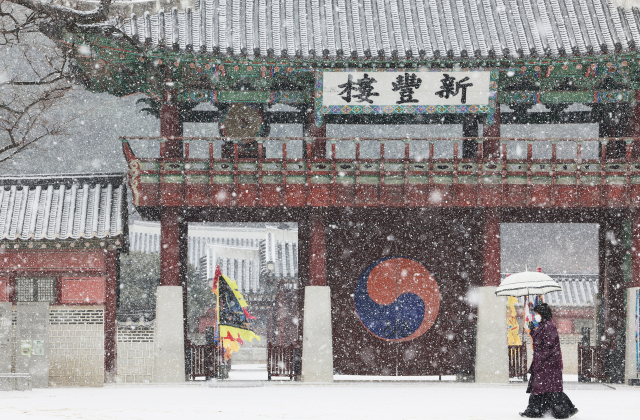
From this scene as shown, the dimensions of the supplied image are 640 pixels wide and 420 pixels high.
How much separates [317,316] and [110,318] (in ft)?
16.0

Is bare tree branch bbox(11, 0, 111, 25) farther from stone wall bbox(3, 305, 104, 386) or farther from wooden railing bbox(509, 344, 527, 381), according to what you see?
wooden railing bbox(509, 344, 527, 381)

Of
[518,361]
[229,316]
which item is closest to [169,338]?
[229,316]

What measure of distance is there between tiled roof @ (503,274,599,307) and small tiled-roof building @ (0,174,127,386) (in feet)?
74.2

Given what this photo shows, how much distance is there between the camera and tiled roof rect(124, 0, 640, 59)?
18.9 meters

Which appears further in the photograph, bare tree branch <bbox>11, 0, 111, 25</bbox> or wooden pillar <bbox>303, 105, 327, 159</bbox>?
wooden pillar <bbox>303, 105, 327, 159</bbox>

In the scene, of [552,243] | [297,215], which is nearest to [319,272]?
[297,215]

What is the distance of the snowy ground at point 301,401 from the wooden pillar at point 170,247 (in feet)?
8.41

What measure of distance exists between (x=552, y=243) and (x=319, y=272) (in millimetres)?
27322

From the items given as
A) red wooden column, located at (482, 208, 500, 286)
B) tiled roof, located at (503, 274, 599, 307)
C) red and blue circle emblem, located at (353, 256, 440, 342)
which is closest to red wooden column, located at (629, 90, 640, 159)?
red wooden column, located at (482, 208, 500, 286)

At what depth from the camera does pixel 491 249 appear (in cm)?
1917

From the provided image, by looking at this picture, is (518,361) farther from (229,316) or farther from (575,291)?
(575,291)

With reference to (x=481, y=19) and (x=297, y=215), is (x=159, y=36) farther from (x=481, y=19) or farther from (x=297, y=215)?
(x=481, y=19)

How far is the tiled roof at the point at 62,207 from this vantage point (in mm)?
18422

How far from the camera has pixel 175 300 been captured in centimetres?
1867
